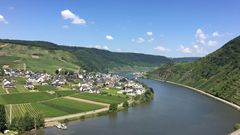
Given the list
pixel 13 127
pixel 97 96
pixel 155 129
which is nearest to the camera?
pixel 13 127

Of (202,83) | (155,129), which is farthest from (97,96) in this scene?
(202,83)

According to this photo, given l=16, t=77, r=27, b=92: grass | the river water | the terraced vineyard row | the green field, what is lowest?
the river water

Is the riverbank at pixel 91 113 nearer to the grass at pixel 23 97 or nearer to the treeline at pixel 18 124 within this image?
the treeline at pixel 18 124

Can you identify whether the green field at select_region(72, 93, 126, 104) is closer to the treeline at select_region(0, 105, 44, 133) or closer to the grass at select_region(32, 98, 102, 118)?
the grass at select_region(32, 98, 102, 118)

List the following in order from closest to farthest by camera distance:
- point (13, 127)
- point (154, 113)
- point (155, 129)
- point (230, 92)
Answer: point (13, 127)
point (155, 129)
point (154, 113)
point (230, 92)

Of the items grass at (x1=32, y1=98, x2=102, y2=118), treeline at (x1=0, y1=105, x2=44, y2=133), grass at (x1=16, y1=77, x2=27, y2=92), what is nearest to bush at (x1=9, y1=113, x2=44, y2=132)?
treeline at (x1=0, y1=105, x2=44, y2=133)

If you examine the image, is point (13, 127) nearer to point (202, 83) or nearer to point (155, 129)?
point (155, 129)

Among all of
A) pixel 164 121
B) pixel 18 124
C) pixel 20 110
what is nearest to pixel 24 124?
pixel 18 124
